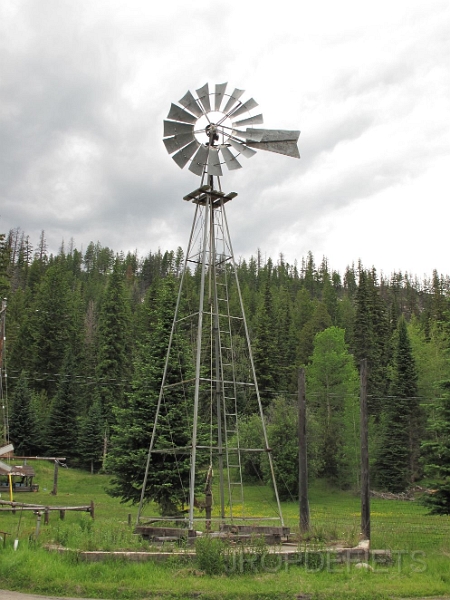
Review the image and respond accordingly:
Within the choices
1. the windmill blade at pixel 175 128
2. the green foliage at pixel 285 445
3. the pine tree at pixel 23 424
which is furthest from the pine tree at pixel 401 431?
the windmill blade at pixel 175 128

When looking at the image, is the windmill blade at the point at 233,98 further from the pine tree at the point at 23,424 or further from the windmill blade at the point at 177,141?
the pine tree at the point at 23,424

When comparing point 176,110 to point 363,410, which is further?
point 176,110

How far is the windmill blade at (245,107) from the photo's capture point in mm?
16547

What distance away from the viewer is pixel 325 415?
158 feet

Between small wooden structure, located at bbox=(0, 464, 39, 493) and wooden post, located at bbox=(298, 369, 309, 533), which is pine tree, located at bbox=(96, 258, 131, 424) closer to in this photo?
small wooden structure, located at bbox=(0, 464, 39, 493)

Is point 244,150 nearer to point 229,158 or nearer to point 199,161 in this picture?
point 229,158

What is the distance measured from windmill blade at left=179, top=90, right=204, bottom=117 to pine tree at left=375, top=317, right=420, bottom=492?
3190 cm

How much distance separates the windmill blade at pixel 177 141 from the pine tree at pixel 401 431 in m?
31.6

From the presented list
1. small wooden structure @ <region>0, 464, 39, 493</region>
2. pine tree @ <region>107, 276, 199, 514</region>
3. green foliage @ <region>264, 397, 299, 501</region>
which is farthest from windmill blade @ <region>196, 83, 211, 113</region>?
green foliage @ <region>264, 397, 299, 501</region>

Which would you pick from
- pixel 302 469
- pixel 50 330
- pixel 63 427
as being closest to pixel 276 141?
pixel 302 469

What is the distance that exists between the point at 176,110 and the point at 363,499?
11.2m

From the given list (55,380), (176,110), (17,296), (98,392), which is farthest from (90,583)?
(17,296)

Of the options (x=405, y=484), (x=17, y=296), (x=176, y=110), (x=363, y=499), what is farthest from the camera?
(x=17, y=296)

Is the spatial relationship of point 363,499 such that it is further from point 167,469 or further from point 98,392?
point 98,392
